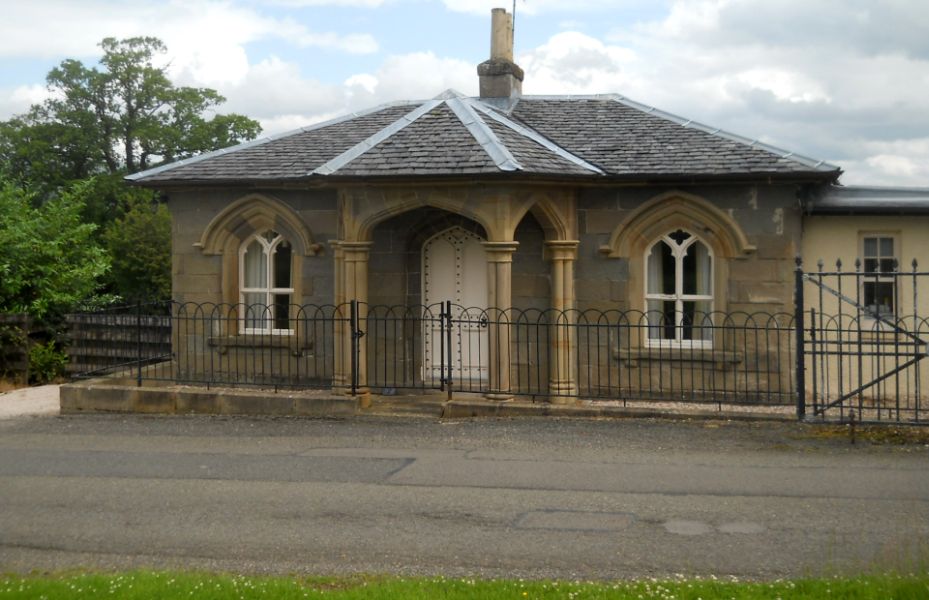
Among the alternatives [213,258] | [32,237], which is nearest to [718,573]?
[213,258]

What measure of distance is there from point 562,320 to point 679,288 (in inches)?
Result: 73.4

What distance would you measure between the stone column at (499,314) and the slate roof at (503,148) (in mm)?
1105

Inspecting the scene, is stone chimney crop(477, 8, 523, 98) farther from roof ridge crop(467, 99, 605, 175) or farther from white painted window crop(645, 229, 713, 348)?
white painted window crop(645, 229, 713, 348)

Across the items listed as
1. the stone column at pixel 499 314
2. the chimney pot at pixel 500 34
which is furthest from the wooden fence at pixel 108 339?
the chimney pot at pixel 500 34

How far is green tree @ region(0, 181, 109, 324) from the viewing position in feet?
62.6

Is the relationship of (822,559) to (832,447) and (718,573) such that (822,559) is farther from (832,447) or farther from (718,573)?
(832,447)

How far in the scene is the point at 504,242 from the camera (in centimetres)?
1362

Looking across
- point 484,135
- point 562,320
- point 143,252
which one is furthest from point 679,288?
point 143,252

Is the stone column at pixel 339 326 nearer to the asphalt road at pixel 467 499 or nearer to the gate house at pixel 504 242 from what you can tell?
the gate house at pixel 504 242

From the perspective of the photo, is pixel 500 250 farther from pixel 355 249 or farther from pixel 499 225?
pixel 355 249

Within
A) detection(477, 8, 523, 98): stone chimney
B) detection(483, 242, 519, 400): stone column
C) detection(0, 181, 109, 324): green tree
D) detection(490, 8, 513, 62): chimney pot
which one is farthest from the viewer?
detection(0, 181, 109, 324): green tree

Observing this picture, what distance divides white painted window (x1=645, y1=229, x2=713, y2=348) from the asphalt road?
3.04 m

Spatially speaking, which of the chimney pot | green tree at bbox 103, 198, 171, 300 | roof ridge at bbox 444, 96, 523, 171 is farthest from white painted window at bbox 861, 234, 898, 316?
green tree at bbox 103, 198, 171, 300

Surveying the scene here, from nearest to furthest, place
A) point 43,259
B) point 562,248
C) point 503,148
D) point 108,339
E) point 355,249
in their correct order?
point 503,148
point 355,249
point 562,248
point 108,339
point 43,259
